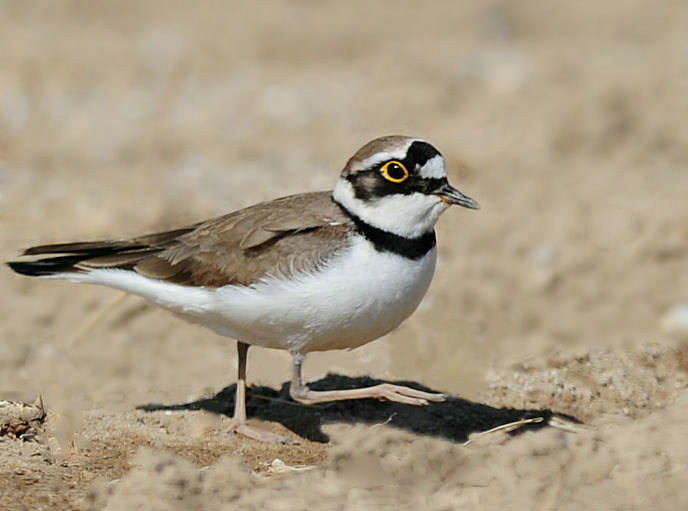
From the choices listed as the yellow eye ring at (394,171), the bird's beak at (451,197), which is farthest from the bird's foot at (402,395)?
the yellow eye ring at (394,171)

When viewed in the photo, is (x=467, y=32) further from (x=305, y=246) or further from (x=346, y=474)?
(x=346, y=474)

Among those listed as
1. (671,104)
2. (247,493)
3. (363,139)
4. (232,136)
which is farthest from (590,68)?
(247,493)

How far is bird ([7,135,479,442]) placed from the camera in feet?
17.6

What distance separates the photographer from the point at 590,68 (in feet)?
41.0

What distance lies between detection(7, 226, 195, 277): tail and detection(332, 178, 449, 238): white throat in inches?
49.8

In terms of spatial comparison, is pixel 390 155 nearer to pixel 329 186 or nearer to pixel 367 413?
pixel 367 413

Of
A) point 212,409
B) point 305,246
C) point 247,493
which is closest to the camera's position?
point 247,493

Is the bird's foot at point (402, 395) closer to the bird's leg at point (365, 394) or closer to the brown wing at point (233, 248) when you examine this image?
the bird's leg at point (365, 394)

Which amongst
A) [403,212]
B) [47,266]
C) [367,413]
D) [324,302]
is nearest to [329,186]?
[367,413]

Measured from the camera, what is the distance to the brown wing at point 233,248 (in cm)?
554

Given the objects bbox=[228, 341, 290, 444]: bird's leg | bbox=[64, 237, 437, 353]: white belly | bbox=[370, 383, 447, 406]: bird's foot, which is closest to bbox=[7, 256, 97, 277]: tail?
bbox=[64, 237, 437, 353]: white belly

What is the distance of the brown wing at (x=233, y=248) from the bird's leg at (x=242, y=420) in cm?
59

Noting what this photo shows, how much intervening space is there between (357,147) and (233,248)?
5271 mm

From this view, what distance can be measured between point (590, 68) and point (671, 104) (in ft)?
4.49
